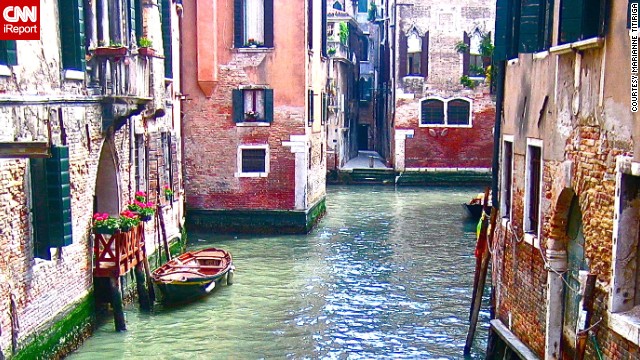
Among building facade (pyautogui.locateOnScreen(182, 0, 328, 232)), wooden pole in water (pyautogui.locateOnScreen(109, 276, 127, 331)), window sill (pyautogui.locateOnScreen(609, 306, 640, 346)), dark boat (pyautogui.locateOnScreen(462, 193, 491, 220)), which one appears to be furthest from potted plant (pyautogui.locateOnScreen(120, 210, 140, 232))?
dark boat (pyautogui.locateOnScreen(462, 193, 491, 220))

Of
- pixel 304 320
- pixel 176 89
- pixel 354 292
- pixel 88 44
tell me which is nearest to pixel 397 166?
pixel 176 89

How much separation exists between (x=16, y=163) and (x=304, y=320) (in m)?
5.05

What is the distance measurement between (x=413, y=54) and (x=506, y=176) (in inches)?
813

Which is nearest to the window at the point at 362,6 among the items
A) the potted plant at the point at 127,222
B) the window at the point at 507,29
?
the potted plant at the point at 127,222

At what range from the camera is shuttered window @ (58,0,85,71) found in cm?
927

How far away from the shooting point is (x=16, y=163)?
799 centimetres

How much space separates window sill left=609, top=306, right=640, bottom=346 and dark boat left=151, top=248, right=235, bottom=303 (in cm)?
755

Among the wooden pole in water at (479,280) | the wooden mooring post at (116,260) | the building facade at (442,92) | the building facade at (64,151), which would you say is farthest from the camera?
the building facade at (442,92)

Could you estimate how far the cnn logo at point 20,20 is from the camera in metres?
7.44

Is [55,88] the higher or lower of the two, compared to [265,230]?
higher

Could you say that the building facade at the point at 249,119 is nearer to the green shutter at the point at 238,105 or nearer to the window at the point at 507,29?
the green shutter at the point at 238,105

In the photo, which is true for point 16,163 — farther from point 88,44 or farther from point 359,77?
point 359,77

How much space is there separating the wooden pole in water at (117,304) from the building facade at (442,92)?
19475mm

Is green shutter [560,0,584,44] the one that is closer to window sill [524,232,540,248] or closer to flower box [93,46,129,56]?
window sill [524,232,540,248]
